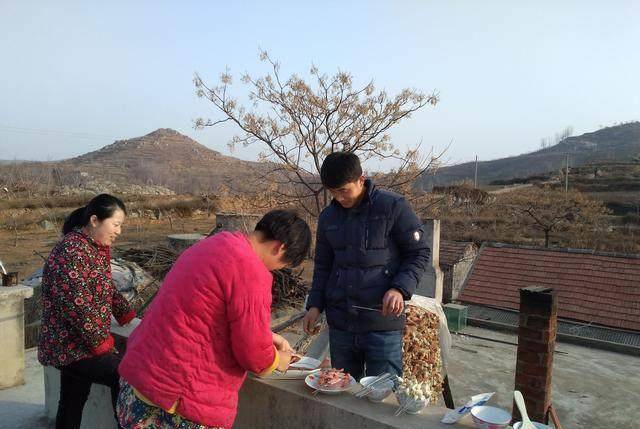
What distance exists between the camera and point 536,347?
2.89 metres

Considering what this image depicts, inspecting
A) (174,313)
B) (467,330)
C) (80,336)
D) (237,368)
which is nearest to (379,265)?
(237,368)

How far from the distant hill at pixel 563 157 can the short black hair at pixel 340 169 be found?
203 ft

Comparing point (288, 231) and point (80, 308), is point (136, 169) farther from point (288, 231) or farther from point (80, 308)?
point (288, 231)

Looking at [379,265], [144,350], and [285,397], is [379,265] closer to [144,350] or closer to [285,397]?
[285,397]

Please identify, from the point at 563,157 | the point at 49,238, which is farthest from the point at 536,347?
the point at 563,157

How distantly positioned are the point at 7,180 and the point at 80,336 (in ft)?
151

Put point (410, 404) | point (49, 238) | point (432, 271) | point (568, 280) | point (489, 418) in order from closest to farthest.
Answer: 1. point (489, 418)
2. point (410, 404)
3. point (432, 271)
4. point (568, 280)
5. point (49, 238)

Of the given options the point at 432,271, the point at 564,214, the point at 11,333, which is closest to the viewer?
the point at 11,333

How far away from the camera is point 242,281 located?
4.82 feet

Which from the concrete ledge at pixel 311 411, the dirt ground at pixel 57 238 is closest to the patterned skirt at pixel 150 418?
the concrete ledge at pixel 311 411

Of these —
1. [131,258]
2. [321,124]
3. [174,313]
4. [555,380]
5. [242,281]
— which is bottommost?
[555,380]

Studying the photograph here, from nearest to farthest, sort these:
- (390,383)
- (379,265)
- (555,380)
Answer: (390,383)
(379,265)
(555,380)

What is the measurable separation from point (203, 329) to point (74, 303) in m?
1.00

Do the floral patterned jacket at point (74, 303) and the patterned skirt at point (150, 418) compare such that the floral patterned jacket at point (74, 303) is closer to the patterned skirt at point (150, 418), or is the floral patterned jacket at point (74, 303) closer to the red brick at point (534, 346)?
the patterned skirt at point (150, 418)
